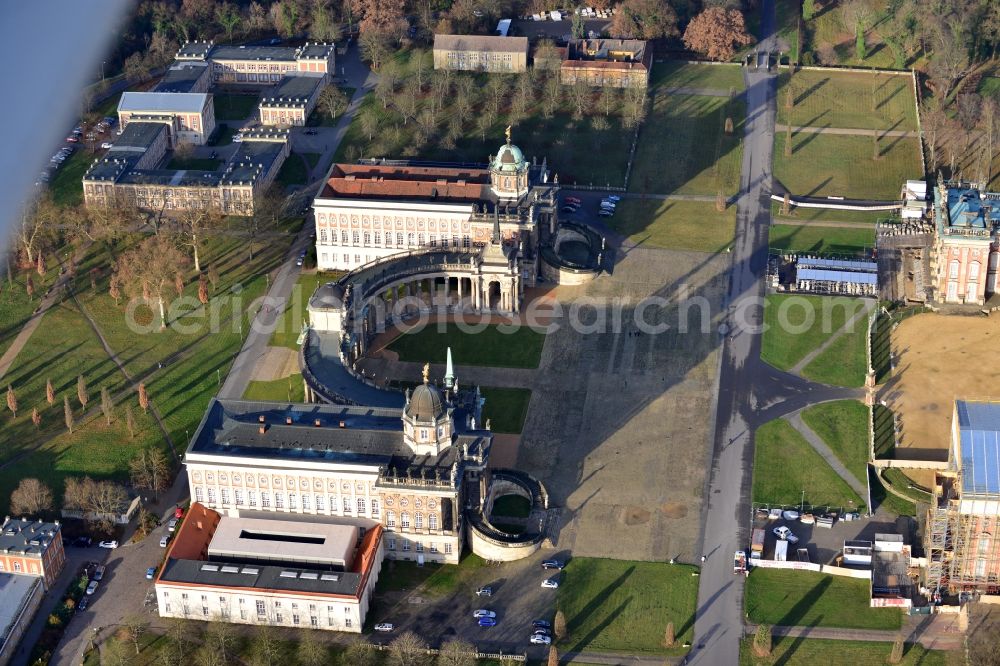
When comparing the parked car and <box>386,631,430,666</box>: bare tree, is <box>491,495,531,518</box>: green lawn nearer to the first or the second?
<box>386,631,430,666</box>: bare tree

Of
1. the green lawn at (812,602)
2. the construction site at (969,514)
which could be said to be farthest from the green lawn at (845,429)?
the construction site at (969,514)

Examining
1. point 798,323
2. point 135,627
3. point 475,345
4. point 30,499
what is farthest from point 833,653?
point 30,499

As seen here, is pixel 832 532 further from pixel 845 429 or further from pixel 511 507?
pixel 511 507

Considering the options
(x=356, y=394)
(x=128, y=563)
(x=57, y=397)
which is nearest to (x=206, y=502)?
(x=128, y=563)

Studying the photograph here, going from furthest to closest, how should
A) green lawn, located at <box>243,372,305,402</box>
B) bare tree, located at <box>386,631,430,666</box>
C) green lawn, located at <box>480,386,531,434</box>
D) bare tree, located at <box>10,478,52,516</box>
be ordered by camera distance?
green lawn, located at <box>243,372,305,402</box> < green lawn, located at <box>480,386,531,434</box> < bare tree, located at <box>10,478,52,516</box> < bare tree, located at <box>386,631,430,666</box>

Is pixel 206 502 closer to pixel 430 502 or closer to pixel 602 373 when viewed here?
pixel 430 502

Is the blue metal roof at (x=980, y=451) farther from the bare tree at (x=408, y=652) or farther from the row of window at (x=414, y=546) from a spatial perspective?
the bare tree at (x=408, y=652)

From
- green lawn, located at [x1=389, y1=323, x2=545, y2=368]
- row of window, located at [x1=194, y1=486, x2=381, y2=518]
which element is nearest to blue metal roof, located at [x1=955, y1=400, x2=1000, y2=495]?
row of window, located at [x1=194, y1=486, x2=381, y2=518]
